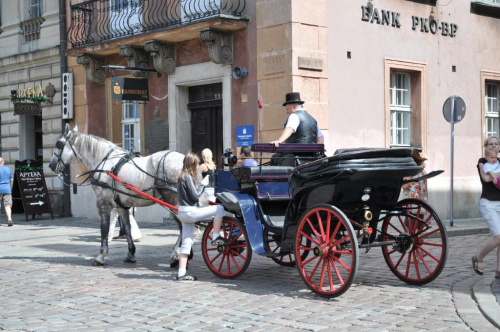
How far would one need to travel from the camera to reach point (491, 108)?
60.8ft

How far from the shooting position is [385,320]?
6.10m

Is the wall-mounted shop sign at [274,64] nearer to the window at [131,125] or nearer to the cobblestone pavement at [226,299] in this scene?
the cobblestone pavement at [226,299]

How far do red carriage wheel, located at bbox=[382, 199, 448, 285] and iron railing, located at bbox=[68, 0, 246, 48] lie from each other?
7672 mm

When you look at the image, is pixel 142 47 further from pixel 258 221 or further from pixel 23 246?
pixel 258 221

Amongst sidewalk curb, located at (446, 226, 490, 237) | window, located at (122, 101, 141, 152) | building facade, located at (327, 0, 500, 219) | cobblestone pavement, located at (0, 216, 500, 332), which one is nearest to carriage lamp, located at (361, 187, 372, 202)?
cobblestone pavement, located at (0, 216, 500, 332)

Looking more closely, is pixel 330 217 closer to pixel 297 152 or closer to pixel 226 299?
pixel 226 299

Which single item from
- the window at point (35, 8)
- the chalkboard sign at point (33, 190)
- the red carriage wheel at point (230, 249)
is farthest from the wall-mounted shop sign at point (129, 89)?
the red carriage wheel at point (230, 249)

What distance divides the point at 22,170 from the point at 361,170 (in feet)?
45.4

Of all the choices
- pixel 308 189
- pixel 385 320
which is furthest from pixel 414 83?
pixel 385 320

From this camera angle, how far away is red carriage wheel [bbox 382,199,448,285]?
Result: 7430 mm

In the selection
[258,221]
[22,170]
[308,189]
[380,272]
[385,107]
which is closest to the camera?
[308,189]

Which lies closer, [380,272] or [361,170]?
[361,170]

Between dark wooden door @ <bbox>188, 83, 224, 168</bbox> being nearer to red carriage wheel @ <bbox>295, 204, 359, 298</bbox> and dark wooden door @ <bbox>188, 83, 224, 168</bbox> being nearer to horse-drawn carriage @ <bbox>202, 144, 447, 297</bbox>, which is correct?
horse-drawn carriage @ <bbox>202, 144, 447, 297</bbox>

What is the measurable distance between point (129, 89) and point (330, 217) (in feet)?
33.8
